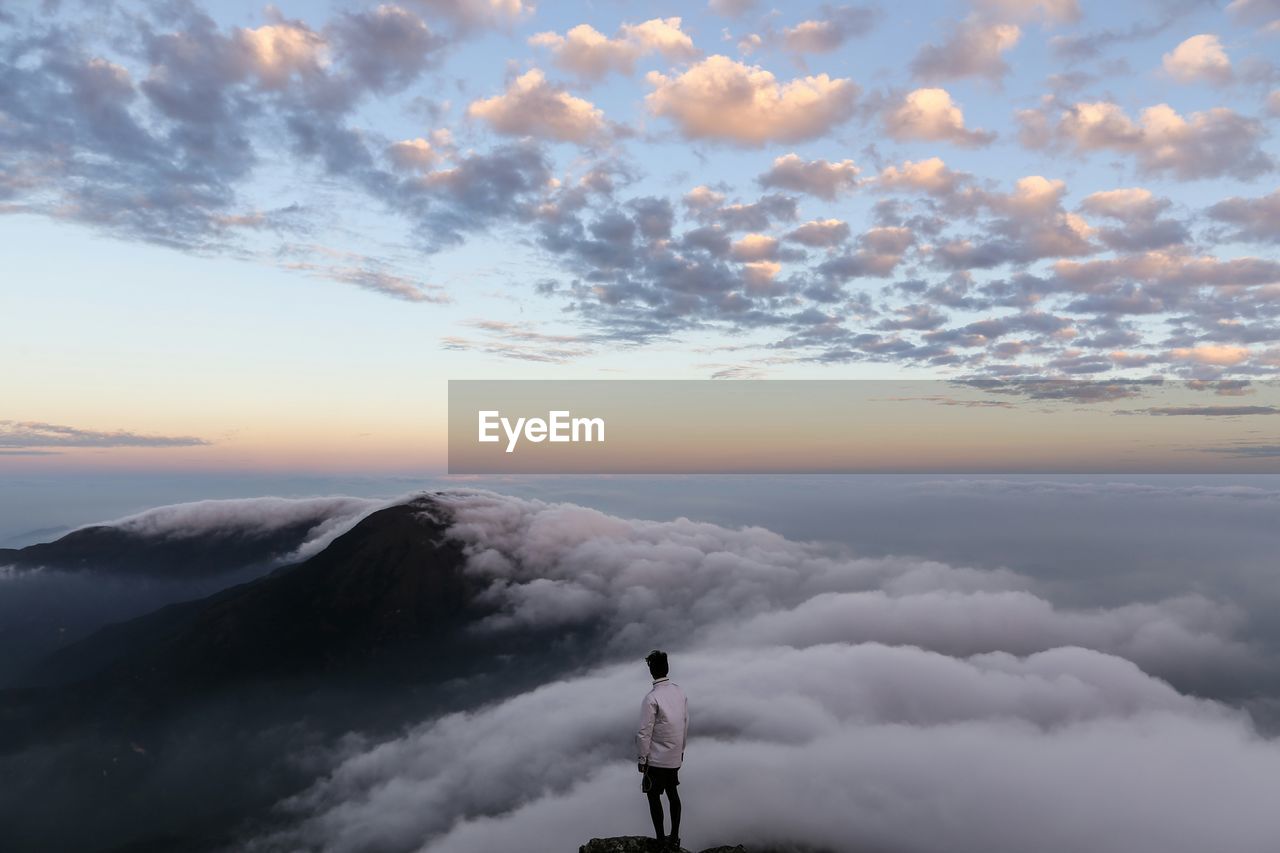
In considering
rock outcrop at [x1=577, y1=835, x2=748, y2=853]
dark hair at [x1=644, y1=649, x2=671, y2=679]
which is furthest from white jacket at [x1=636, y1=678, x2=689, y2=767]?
rock outcrop at [x1=577, y1=835, x2=748, y2=853]

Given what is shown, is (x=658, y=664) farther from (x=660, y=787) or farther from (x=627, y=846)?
(x=627, y=846)

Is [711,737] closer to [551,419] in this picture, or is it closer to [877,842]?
[877,842]

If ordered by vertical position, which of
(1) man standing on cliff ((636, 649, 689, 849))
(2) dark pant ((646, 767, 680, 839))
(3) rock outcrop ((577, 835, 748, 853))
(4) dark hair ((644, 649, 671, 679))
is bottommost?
(3) rock outcrop ((577, 835, 748, 853))

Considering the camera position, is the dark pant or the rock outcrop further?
the rock outcrop

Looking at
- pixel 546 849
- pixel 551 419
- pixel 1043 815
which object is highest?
pixel 551 419

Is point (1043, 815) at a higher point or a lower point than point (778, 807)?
lower

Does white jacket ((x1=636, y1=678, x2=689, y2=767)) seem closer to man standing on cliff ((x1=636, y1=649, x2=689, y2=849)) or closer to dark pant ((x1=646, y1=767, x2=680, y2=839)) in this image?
man standing on cliff ((x1=636, y1=649, x2=689, y2=849))

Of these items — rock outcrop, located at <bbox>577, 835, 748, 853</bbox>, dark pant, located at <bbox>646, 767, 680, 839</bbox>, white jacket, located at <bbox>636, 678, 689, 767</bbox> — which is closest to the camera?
white jacket, located at <bbox>636, 678, 689, 767</bbox>

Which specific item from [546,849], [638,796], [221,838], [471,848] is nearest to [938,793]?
[638,796]
